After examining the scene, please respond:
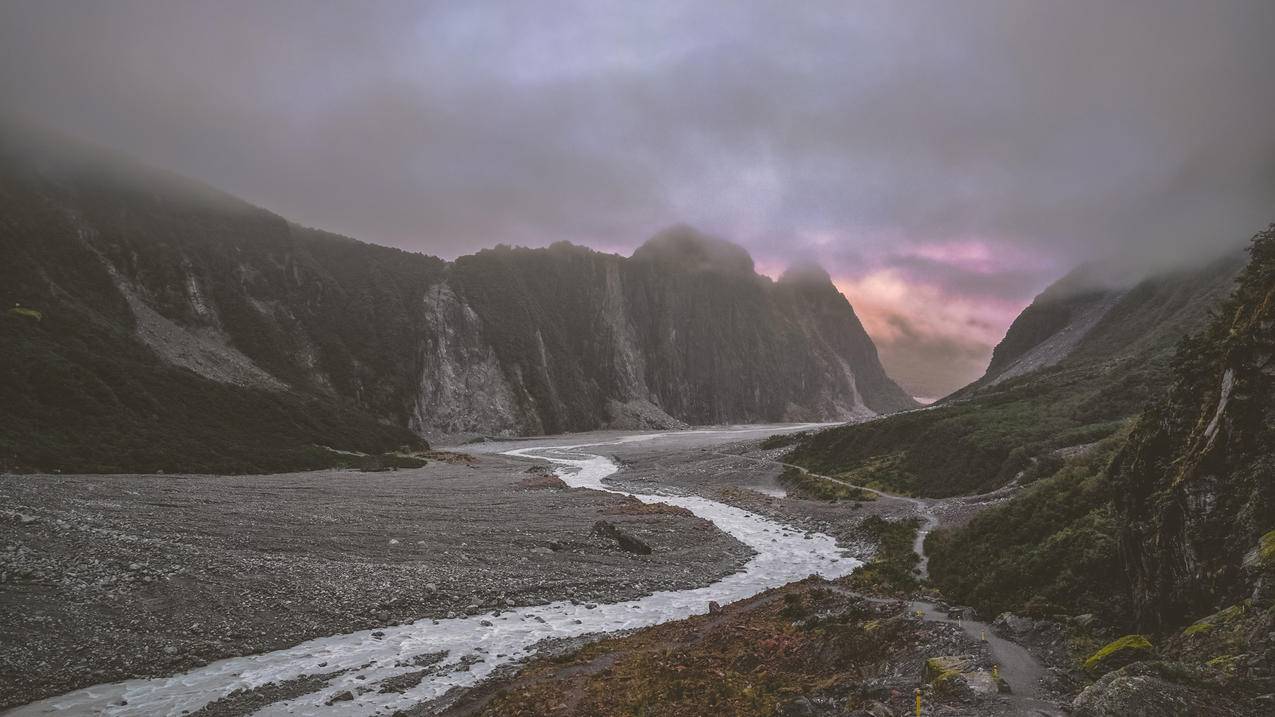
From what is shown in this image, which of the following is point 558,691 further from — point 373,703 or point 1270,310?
point 1270,310

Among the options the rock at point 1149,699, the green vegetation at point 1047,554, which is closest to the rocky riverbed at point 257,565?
the green vegetation at point 1047,554

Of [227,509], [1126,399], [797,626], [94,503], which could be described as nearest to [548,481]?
[227,509]

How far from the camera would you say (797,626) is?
17516 mm

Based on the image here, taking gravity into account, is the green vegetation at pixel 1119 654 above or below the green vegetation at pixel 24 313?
below

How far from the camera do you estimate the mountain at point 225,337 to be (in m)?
58.1

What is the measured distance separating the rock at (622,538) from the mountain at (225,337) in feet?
135

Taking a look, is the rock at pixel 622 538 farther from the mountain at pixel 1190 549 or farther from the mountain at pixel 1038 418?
the mountain at pixel 1038 418

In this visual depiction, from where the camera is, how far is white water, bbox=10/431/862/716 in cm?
1522

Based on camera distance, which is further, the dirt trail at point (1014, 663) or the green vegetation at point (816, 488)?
the green vegetation at point (816, 488)

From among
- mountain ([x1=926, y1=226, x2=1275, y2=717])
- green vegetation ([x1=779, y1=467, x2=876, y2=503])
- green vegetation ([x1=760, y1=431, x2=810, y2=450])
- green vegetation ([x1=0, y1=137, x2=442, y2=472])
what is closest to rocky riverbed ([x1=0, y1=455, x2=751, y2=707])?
green vegetation ([x1=0, y1=137, x2=442, y2=472])

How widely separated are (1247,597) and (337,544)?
31.8 meters

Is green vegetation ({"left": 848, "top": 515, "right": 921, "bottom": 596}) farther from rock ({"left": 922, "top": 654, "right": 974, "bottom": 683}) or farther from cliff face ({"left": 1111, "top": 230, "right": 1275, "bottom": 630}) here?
cliff face ({"left": 1111, "top": 230, "right": 1275, "bottom": 630})

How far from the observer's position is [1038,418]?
56.0 m

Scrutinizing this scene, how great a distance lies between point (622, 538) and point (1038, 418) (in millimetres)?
44429
